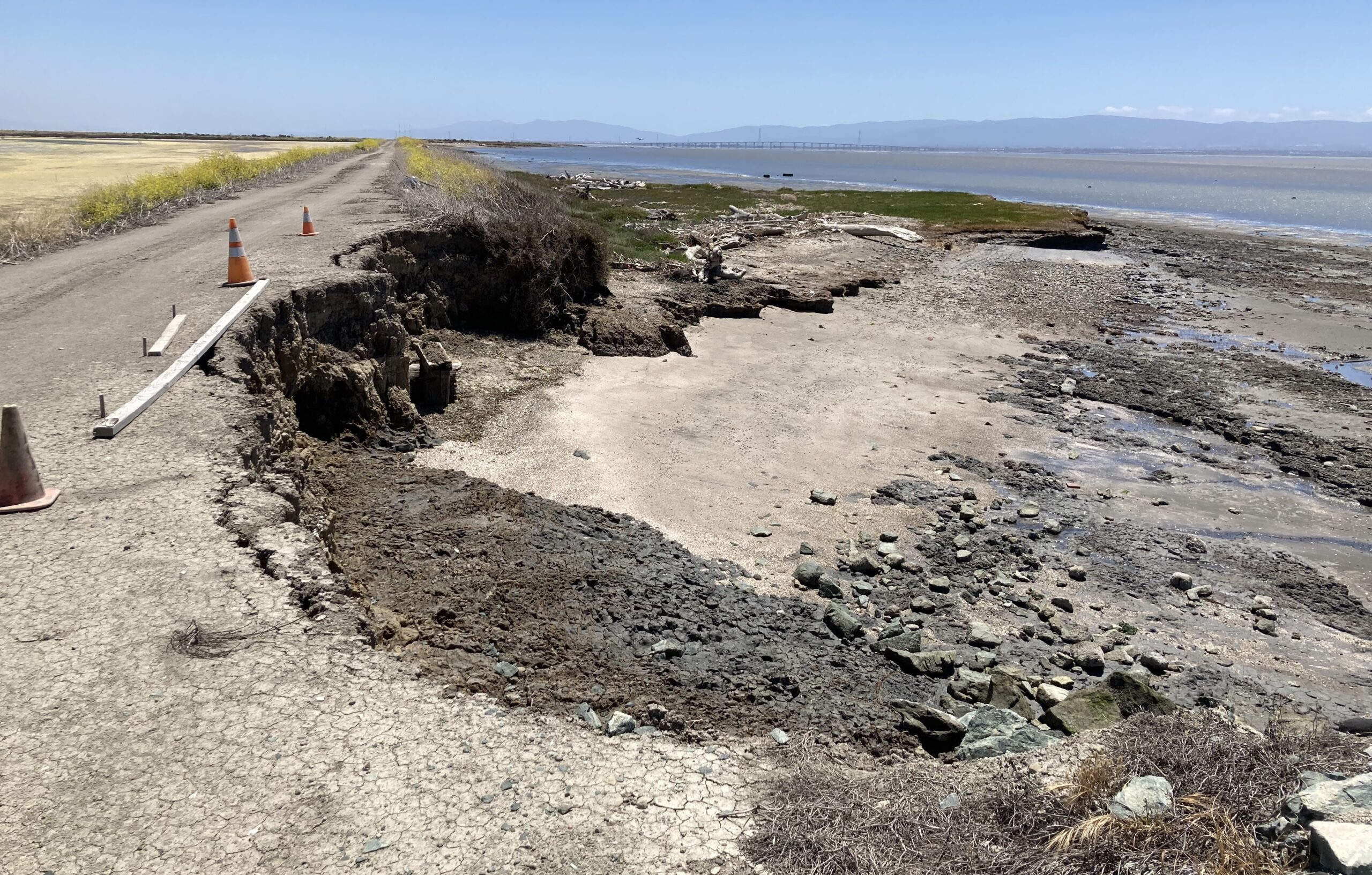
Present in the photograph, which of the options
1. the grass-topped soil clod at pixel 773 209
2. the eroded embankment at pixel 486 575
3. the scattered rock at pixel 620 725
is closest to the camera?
the scattered rock at pixel 620 725

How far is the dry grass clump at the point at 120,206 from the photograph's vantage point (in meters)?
14.1

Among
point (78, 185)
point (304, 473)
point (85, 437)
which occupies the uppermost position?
point (78, 185)

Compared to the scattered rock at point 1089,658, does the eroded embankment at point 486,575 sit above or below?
above

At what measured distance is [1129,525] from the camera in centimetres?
1070

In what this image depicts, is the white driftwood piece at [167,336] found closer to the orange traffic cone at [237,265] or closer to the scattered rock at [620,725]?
the orange traffic cone at [237,265]

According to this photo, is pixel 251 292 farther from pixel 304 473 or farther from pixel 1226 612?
pixel 1226 612

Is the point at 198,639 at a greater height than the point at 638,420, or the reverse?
the point at 198,639

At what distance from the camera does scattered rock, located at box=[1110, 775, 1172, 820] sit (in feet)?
12.1

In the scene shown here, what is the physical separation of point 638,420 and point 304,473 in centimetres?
588

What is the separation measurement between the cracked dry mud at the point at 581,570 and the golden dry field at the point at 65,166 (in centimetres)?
1139

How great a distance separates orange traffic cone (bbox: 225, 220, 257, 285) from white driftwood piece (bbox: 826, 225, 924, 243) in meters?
28.8

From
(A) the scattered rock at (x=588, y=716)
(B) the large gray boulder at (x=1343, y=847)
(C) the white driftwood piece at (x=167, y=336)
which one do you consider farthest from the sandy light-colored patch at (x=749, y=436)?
(B) the large gray boulder at (x=1343, y=847)

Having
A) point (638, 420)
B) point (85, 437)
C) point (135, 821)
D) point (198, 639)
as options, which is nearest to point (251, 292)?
point (85, 437)

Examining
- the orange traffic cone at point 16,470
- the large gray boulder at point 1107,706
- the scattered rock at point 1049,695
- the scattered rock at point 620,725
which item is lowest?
the scattered rock at point 1049,695
